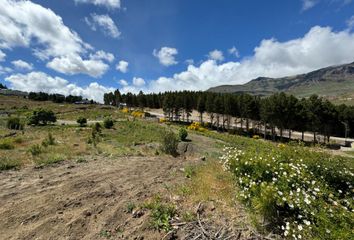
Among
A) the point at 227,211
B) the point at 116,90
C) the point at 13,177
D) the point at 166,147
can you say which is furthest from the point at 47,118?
the point at 116,90

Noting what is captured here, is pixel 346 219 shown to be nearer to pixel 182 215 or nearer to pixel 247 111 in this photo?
pixel 182 215

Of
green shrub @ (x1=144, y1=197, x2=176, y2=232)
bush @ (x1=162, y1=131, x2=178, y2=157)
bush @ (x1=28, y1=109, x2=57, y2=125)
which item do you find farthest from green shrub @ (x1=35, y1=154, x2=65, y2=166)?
bush @ (x1=28, y1=109, x2=57, y2=125)

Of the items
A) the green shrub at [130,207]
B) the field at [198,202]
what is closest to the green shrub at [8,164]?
the field at [198,202]

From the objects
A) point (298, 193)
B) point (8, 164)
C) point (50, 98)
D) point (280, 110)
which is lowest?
point (8, 164)

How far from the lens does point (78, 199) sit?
6.60 meters

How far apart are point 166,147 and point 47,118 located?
36661 mm

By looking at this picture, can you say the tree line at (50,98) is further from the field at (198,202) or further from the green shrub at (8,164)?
the field at (198,202)

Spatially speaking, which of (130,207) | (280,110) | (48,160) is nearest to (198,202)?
(130,207)

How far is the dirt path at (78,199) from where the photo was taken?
519cm

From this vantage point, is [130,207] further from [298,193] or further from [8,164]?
[8,164]

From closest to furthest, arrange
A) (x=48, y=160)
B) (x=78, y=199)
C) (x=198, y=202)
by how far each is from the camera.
A: 1. (x=198, y=202)
2. (x=78, y=199)
3. (x=48, y=160)

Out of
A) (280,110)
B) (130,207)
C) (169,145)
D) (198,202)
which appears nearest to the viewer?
(130,207)

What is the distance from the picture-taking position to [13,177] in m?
9.04

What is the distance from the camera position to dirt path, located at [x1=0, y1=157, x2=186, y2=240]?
5.19 meters
